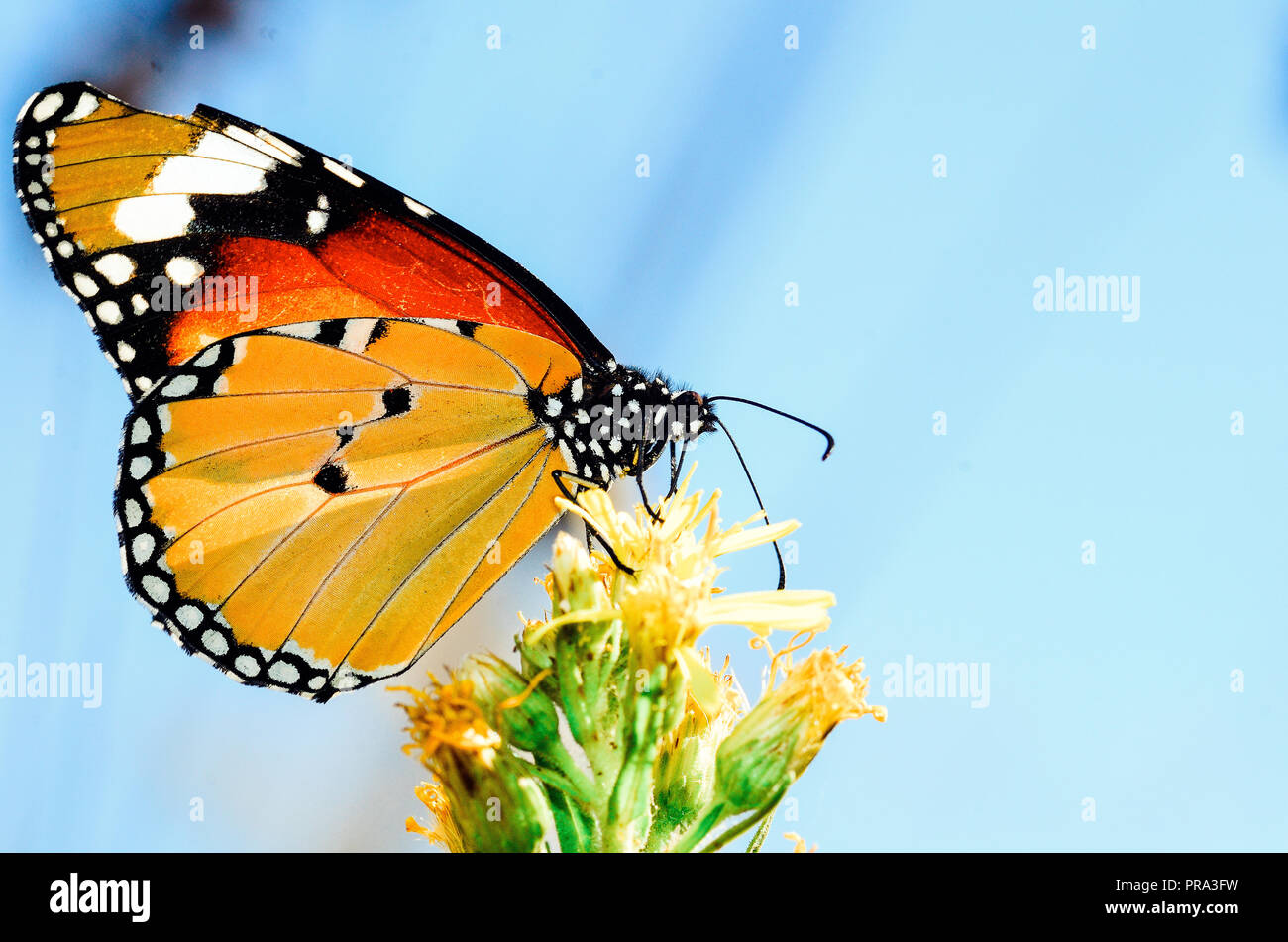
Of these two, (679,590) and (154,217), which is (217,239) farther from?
(679,590)

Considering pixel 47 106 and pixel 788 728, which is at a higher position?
pixel 47 106

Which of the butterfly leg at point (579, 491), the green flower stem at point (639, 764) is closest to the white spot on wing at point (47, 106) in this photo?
the butterfly leg at point (579, 491)

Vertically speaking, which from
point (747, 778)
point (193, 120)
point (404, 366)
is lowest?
point (747, 778)

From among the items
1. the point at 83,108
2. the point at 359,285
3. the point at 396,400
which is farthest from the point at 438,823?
the point at 83,108

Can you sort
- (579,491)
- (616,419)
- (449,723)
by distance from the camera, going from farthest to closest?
1. (616,419)
2. (579,491)
3. (449,723)

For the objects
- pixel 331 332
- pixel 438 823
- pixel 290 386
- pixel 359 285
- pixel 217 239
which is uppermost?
pixel 217 239
